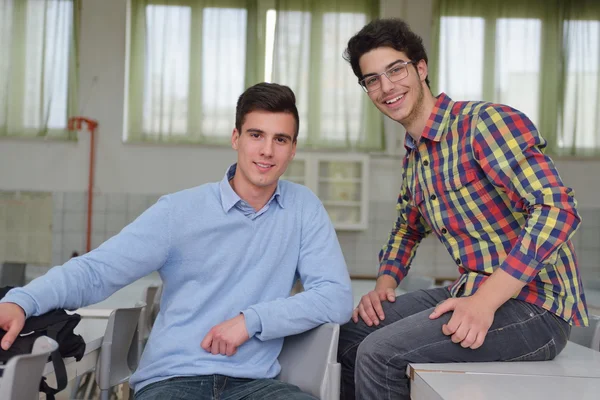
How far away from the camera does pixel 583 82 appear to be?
604cm

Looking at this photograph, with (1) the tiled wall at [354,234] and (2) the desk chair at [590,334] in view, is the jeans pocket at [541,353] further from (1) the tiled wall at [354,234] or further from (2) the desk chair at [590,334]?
(1) the tiled wall at [354,234]

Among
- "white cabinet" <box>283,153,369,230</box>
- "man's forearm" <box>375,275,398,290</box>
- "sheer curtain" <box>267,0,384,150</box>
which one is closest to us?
"man's forearm" <box>375,275,398,290</box>

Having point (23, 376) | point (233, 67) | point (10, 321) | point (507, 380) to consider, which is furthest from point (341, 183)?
point (23, 376)

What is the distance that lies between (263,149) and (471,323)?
2.08 feet

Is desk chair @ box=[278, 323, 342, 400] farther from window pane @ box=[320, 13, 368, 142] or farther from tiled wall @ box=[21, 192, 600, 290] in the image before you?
window pane @ box=[320, 13, 368, 142]

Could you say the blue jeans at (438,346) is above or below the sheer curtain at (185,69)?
below

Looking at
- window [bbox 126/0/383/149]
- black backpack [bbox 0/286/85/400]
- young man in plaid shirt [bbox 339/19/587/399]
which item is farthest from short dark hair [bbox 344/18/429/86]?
window [bbox 126/0/383/149]

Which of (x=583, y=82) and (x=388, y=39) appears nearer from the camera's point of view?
(x=388, y=39)

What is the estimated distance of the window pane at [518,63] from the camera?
6047 mm

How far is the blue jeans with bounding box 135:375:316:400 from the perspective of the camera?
141 cm

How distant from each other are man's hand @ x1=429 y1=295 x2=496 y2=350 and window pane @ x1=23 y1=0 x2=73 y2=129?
5.24 m

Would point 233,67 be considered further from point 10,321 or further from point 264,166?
point 10,321

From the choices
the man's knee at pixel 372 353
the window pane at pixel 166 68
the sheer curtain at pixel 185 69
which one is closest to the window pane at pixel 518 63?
the sheer curtain at pixel 185 69

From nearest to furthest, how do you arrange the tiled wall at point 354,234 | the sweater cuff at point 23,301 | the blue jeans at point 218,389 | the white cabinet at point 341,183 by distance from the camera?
1. the sweater cuff at point 23,301
2. the blue jeans at point 218,389
3. the white cabinet at point 341,183
4. the tiled wall at point 354,234
